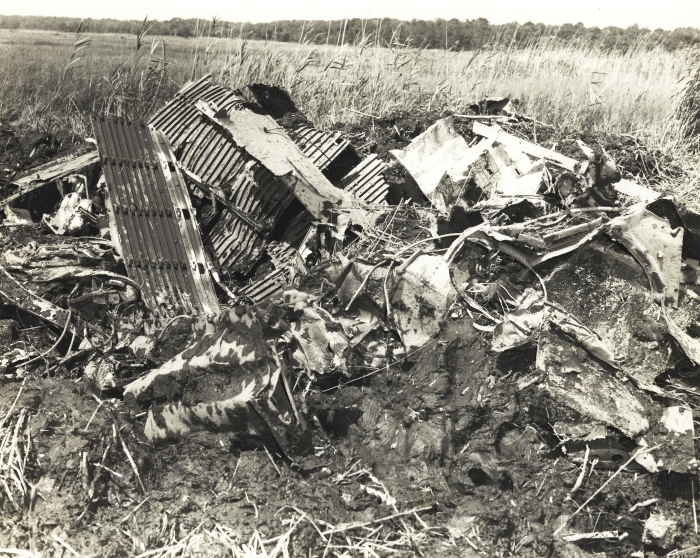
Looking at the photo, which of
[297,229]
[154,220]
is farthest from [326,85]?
[154,220]

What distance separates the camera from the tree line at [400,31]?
832cm

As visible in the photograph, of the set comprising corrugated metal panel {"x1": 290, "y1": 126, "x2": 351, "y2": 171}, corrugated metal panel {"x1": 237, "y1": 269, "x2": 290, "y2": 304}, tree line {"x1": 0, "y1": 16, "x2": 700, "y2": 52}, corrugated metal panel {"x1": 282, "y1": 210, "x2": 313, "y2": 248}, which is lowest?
corrugated metal panel {"x1": 237, "y1": 269, "x2": 290, "y2": 304}

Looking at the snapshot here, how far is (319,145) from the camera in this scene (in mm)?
4918

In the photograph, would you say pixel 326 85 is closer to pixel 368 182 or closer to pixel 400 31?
pixel 400 31

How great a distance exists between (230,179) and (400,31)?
21.3 ft

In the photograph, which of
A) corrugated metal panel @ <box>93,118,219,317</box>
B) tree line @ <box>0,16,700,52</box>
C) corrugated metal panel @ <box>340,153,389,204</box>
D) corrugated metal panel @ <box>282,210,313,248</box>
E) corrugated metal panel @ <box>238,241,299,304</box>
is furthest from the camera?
tree line @ <box>0,16,700,52</box>

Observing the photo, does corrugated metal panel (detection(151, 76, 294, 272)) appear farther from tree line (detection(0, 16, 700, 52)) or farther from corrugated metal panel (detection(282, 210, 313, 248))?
tree line (detection(0, 16, 700, 52))

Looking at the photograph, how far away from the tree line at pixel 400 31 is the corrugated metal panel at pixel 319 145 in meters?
3.19

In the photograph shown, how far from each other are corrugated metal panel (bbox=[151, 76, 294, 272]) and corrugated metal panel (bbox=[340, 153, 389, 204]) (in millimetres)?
629

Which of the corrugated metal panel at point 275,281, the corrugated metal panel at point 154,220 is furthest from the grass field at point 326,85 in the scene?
the corrugated metal panel at point 275,281

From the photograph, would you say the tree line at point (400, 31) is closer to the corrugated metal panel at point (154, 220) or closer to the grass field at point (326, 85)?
the grass field at point (326, 85)

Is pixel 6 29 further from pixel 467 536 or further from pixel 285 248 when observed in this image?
pixel 467 536

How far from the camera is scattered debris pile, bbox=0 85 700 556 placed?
9.19ft

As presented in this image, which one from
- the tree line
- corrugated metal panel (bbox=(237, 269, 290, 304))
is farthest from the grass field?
corrugated metal panel (bbox=(237, 269, 290, 304))
